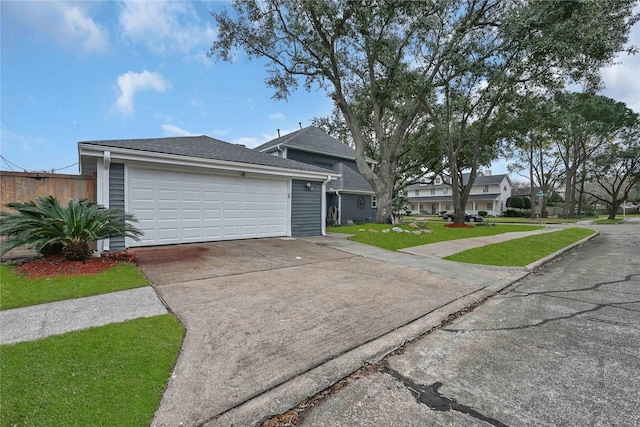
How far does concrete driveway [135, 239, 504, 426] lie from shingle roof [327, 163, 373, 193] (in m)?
11.8

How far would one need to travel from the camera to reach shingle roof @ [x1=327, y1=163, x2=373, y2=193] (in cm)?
1862

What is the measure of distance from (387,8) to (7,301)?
46.5 ft

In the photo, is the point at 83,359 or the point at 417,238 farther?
the point at 417,238

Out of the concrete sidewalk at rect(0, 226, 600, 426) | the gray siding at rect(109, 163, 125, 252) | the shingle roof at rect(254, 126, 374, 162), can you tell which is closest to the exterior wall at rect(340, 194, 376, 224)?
Answer: the shingle roof at rect(254, 126, 374, 162)

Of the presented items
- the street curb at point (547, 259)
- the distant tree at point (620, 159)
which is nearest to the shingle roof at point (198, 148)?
the street curb at point (547, 259)

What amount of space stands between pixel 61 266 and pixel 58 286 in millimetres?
1253

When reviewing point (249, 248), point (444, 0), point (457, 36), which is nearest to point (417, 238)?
point (249, 248)

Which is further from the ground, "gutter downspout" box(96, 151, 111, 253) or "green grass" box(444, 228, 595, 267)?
"gutter downspout" box(96, 151, 111, 253)

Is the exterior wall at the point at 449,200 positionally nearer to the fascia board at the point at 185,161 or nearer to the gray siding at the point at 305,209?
the gray siding at the point at 305,209

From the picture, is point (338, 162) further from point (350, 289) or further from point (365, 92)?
point (350, 289)

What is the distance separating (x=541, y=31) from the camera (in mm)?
11805

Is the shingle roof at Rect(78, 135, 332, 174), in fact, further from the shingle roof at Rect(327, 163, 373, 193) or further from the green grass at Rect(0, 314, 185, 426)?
the shingle roof at Rect(327, 163, 373, 193)

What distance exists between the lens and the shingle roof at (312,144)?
18875 millimetres

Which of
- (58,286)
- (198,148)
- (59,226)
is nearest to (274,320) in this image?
(58,286)
